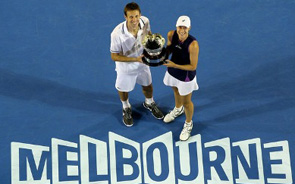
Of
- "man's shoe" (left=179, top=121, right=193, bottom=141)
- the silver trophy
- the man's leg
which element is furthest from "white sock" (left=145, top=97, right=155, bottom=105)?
the silver trophy

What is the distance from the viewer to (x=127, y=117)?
7867mm

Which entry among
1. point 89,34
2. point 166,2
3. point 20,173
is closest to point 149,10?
point 166,2

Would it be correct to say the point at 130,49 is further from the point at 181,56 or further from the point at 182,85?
the point at 182,85

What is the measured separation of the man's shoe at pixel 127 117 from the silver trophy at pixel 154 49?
1.64 m

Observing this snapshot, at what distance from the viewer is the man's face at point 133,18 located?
20.5 feet

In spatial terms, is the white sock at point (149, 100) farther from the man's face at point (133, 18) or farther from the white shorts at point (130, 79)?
the man's face at point (133, 18)

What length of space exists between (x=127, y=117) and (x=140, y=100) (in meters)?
0.52

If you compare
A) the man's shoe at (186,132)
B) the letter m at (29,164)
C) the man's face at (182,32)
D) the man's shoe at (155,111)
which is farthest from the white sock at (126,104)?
the man's face at (182,32)

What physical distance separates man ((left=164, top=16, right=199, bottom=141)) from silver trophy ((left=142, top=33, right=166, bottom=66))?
14cm

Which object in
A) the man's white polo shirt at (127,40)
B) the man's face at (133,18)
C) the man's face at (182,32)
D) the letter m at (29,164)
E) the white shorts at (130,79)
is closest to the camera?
the man's face at (182,32)

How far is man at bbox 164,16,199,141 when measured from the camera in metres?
6.20

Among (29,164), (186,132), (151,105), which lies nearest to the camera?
(29,164)

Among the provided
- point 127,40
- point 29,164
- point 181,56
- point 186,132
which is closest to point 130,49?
point 127,40

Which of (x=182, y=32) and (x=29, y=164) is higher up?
(x=182, y=32)
